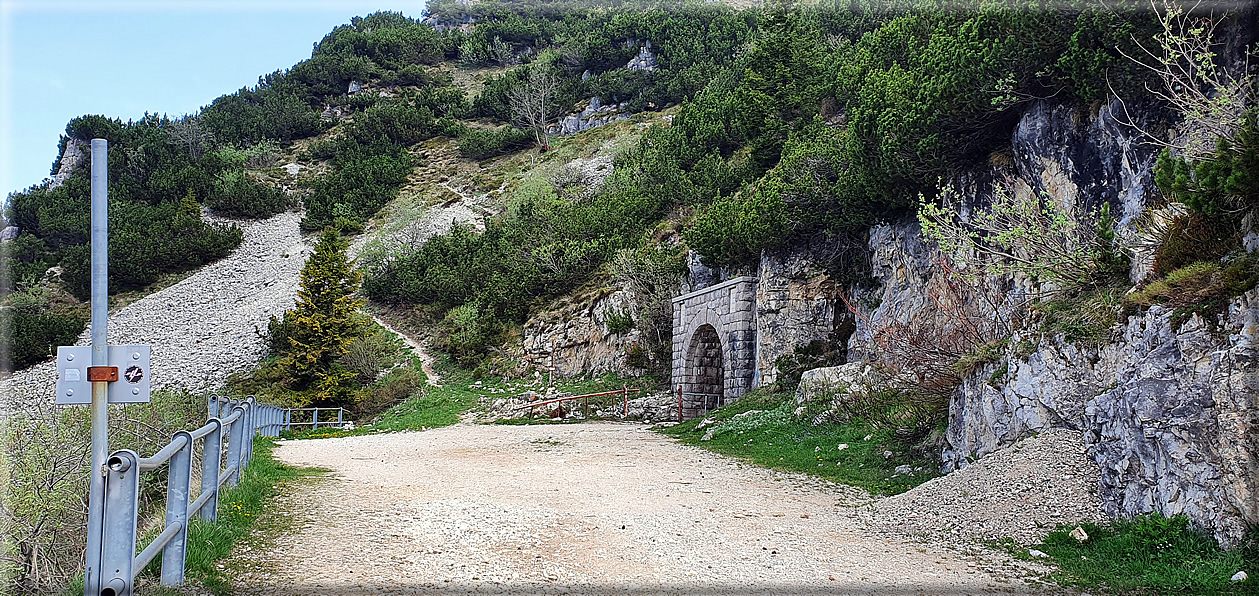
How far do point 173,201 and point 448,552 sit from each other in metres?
45.6

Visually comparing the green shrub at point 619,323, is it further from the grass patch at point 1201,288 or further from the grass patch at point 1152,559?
the grass patch at point 1152,559

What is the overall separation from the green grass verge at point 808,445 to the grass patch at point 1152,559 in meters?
2.57

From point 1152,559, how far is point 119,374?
19.2ft

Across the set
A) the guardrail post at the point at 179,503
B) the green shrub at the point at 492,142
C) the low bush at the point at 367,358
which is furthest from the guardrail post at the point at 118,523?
the green shrub at the point at 492,142

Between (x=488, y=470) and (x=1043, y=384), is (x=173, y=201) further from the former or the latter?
(x=1043, y=384)

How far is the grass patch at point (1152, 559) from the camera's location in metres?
4.58

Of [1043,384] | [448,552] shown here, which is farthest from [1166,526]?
[448,552]

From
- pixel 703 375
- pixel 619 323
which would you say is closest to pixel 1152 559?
pixel 703 375

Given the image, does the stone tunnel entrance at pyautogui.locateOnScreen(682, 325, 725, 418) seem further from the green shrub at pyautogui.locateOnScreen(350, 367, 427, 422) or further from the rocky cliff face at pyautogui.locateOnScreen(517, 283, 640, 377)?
the green shrub at pyautogui.locateOnScreen(350, 367, 427, 422)

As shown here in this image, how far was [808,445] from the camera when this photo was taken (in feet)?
34.8

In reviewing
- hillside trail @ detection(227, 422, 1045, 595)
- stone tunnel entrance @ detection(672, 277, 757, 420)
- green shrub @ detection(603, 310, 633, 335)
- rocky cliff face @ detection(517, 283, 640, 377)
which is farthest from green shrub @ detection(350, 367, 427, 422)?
hillside trail @ detection(227, 422, 1045, 595)

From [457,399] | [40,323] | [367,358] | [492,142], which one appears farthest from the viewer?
[492,142]

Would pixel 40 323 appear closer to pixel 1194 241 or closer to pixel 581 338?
pixel 581 338

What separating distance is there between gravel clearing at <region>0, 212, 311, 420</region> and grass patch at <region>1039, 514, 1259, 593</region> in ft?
88.1
